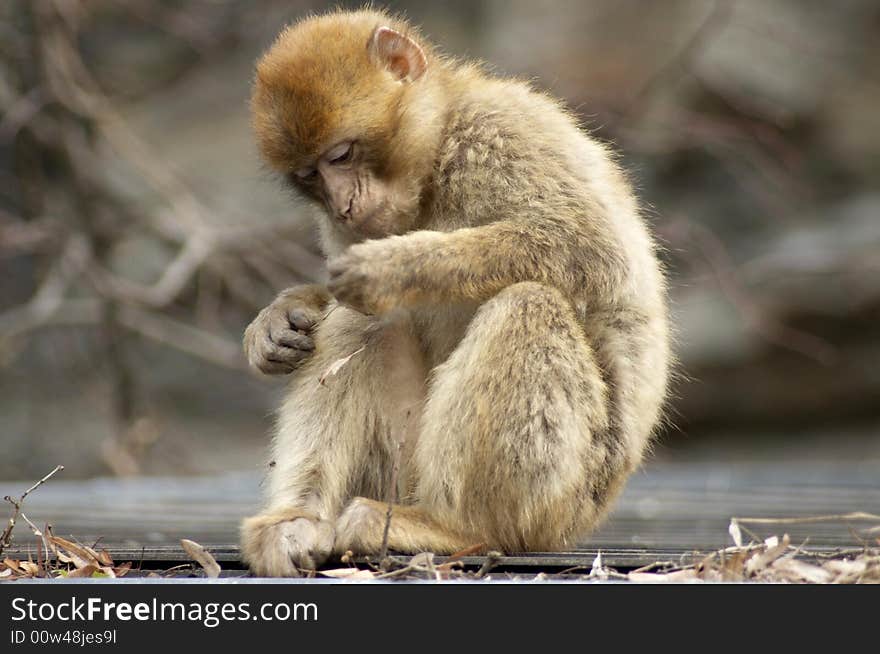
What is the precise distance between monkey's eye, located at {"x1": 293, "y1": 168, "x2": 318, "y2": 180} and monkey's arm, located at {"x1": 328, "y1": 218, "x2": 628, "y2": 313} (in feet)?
1.25

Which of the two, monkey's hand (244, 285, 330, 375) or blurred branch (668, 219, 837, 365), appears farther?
blurred branch (668, 219, 837, 365)

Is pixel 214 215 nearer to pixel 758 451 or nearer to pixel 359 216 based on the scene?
pixel 758 451

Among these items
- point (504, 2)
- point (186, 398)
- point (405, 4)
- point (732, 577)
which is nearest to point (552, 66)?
point (504, 2)

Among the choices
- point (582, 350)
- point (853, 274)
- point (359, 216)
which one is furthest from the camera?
point (853, 274)

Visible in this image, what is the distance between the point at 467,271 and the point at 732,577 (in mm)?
1188

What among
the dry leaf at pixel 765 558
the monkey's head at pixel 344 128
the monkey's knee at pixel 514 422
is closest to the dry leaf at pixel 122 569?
the monkey's knee at pixel 514 422

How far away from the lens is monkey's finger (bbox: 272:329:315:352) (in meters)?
4.00

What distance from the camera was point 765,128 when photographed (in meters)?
8.57

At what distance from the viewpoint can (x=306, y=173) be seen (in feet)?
12.9

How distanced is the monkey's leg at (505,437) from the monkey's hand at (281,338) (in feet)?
→ 1.93

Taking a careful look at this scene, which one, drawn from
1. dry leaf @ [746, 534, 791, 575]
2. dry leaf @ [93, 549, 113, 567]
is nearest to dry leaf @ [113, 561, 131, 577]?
dry leaf @ [93, 549, 113, 567]

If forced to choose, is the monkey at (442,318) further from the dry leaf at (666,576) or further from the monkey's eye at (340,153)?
the dry leaf at (666,576)

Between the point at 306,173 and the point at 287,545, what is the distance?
3.95 ft

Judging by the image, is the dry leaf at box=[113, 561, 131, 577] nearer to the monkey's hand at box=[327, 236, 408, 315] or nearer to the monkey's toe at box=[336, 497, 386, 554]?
the monkey's toe at box=[336, 497, 386, 554]
